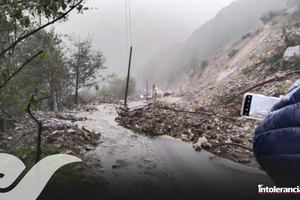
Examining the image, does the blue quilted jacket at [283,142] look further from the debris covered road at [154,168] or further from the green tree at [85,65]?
the green tree at [85,65]

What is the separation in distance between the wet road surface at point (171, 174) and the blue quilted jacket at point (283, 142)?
109cm

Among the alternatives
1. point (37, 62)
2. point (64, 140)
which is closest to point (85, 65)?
point (37, 62)

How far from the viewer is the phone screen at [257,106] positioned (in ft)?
6.18

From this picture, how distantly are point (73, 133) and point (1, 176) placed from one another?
257cm

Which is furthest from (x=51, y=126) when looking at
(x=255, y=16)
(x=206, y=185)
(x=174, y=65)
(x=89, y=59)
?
(x=174, y=65)

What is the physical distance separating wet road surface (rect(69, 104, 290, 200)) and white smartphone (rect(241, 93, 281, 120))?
1039mm

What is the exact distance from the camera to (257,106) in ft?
6.31

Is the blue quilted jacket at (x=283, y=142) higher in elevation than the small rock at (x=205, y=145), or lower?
higher

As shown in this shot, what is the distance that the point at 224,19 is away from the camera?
7988 cm

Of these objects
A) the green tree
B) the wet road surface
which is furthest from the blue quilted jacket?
the green tree

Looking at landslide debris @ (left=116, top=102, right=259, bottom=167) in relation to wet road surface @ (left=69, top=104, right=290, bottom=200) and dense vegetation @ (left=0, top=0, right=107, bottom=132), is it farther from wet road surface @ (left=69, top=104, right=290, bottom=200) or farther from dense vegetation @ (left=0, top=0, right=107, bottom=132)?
dense vegetation @ (left=0, top=0, right=107, bottom=132)

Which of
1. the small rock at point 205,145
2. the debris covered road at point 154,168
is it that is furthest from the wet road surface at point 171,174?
the small rock at point 205,145

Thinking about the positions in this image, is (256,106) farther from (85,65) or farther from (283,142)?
(85,65)

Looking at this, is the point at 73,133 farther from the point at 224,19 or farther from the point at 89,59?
the point at 224,19
